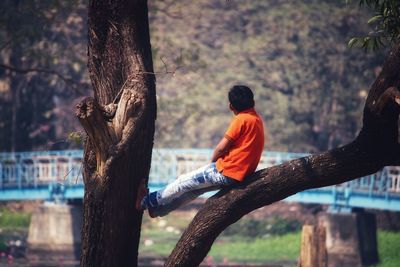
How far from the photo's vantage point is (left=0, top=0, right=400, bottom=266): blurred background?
31.4 meters

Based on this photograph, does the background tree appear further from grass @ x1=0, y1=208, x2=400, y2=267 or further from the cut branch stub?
grass @ x1=0, y1=208, x2=400, y2=267

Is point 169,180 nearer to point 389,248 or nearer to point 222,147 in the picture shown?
point 389,248

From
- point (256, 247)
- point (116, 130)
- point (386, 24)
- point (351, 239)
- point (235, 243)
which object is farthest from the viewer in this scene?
point (235, 243)

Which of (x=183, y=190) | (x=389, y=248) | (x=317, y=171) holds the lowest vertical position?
(x=389, y=248)

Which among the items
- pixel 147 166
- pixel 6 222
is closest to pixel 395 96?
pixel 147 166

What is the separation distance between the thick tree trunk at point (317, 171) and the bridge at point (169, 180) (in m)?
16.0

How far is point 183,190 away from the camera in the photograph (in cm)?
862

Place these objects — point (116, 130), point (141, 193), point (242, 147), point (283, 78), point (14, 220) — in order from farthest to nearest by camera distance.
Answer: point (283, 78) < point (14, 220) < point (141, 193) < point (242, 147) < point (116, 130)

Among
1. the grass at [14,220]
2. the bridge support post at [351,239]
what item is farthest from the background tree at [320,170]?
the grass at [14,220]

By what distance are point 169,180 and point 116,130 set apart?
18142 millimetres

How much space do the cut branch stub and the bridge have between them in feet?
52.0

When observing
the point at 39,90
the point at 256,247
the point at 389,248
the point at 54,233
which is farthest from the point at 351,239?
the point at 39,90

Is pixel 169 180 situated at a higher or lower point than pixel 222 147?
lower

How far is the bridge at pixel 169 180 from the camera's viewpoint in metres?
24.3
